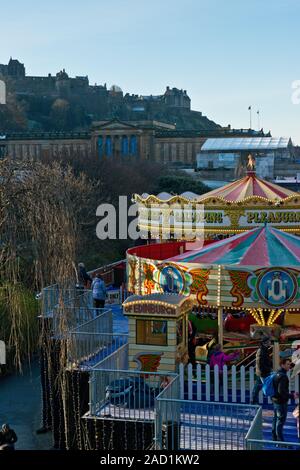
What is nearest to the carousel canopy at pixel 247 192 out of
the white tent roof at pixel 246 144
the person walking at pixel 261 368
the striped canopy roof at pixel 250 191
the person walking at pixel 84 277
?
the striped canopy roof at pixel 250 191

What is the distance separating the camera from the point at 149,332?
480 inches

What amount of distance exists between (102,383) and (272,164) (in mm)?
65481

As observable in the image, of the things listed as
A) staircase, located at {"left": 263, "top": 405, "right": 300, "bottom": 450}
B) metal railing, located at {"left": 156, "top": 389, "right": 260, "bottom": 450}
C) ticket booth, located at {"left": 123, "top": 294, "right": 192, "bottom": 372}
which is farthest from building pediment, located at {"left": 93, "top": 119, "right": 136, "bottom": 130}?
metal railing, located at {"left": 156, "top": 389, "right": 260, "bottom": 450}

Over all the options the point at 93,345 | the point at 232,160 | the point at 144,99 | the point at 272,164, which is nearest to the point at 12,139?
the point at 232,160

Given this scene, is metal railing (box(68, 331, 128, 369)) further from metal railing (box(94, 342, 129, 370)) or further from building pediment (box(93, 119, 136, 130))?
building pediment (box(93, 119, 136, 130))

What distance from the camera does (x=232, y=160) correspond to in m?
82.6

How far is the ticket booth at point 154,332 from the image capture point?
12016 millimetres

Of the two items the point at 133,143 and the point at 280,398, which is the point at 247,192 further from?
the point at 133,143

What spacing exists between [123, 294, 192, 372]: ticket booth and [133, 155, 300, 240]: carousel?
21.0ft

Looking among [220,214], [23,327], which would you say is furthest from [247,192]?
[23,327]

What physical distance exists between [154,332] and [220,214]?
6.76m

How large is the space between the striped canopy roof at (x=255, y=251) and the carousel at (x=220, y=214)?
356 centimetres

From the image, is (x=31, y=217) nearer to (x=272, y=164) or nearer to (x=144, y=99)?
(x=272, y=164)

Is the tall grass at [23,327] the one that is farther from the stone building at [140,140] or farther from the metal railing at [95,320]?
the stone building at [140,140]
